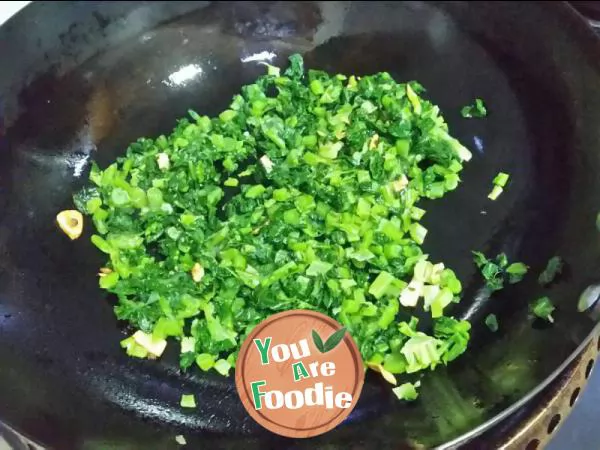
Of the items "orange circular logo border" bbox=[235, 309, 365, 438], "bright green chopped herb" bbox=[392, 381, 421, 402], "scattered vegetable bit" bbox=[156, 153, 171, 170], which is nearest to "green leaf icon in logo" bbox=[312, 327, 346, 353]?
"orange circular logo border" bbox=[235, 309, 365, 438]

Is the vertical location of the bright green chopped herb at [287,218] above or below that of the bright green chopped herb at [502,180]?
above

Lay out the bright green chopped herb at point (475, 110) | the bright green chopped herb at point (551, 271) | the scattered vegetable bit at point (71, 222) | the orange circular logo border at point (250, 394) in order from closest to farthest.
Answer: the orange circular logo border at point (250, 394) < the bright green chopped herb at point (551, 271) < the scattered vegetable bit at point (71, 222) < the bright green chopped herb at point (475, 110)

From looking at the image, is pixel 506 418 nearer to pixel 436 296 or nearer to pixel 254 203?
pixel 436 296

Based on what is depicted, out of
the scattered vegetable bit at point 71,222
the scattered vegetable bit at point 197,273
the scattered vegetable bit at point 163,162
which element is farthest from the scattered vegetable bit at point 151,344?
the scattered vegetable bit at point 163,162

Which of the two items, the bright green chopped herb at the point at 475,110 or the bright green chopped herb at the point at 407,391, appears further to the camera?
the bright green chopped herb at the point at 475,110

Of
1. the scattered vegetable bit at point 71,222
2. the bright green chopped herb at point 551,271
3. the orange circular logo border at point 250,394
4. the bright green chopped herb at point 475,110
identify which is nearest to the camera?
the orange circular logo border at point 250,394

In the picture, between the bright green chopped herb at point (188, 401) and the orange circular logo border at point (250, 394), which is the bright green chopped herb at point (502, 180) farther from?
the bright green chopped herb at point (188, 401)
